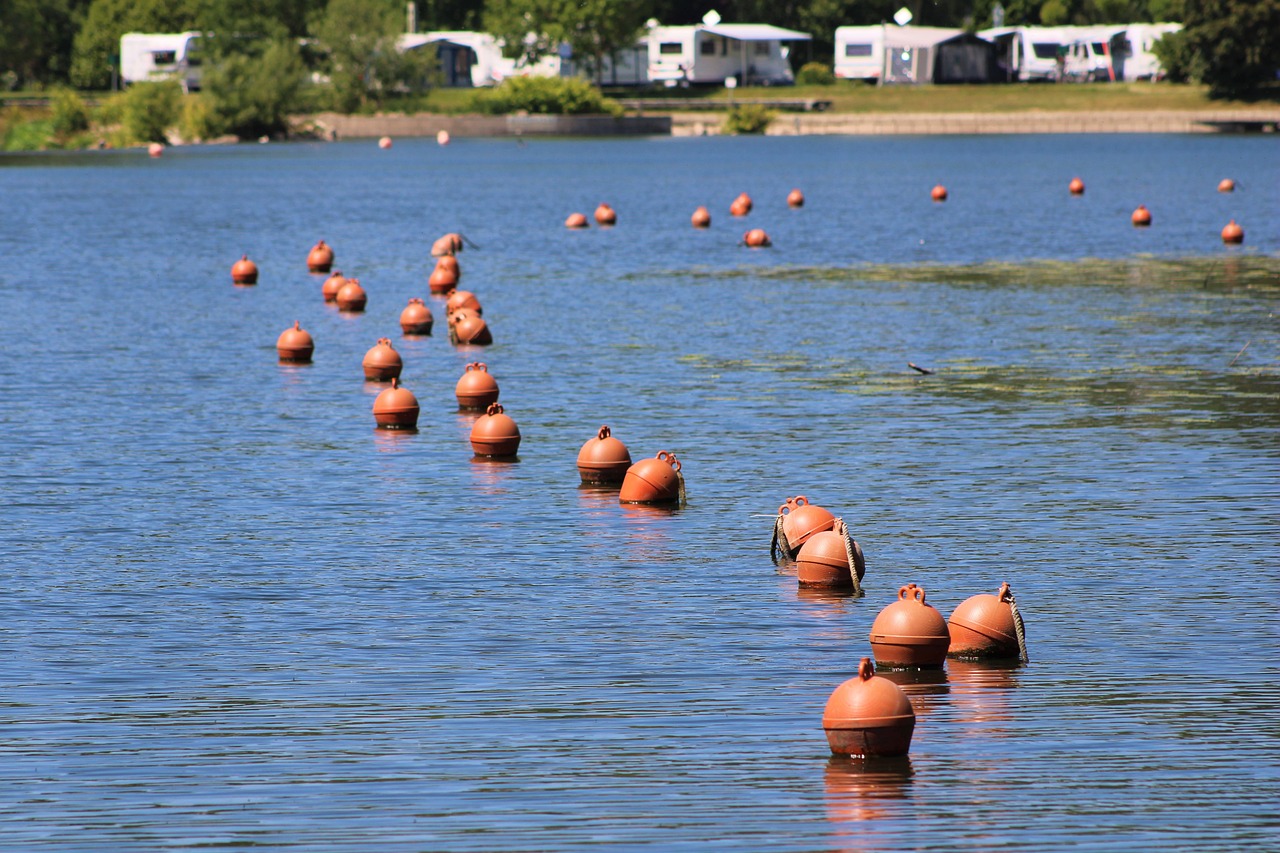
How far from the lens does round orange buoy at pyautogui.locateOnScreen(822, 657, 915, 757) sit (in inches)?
500

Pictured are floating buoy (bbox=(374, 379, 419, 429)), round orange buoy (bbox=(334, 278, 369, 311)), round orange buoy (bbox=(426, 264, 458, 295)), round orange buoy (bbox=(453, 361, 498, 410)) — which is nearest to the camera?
floating buoy (bbox=(374, 379, 419, 429))

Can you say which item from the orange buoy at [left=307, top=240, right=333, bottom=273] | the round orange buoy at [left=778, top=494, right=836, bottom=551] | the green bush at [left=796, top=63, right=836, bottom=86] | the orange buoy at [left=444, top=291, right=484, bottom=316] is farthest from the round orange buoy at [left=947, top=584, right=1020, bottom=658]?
the green bush at [left=796, top=63, right=836, bottom=86]

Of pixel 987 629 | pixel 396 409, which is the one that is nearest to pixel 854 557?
pixel 987 629

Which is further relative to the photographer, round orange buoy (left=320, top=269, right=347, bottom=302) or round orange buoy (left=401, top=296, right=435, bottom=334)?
round orange buoy (left=320, top=269, right=347, bottom=302)

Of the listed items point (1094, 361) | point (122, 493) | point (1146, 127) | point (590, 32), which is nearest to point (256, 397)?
point (122, 493)

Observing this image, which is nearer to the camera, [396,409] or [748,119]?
[396,409]

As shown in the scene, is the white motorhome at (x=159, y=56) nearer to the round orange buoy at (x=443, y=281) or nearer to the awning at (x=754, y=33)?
the awning at (x=754, y=33)

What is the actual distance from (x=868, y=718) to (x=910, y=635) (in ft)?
8.08

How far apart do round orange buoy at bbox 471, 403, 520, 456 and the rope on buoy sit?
8117 millimetres

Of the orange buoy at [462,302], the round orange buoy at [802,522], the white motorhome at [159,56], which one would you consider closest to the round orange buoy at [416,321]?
the orange buoy at [462,302]

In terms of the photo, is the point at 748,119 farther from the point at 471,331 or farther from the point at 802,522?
the point at 802,522

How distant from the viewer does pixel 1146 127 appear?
142000 millimetres

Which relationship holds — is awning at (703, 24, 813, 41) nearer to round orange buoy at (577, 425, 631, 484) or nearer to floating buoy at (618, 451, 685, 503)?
round orange buoy at (577, 425, 631, 484)

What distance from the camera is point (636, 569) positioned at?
18.9 m
